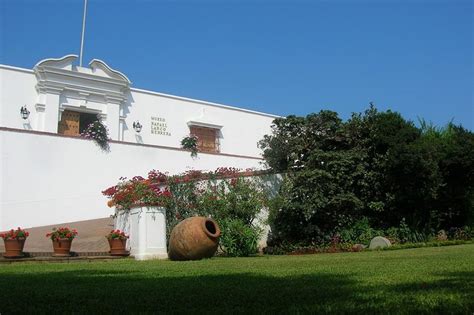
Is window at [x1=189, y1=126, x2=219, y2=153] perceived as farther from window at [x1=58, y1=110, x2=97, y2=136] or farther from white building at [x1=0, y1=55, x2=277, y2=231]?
window at [x1=58, y1=110, x2=97, y2=136]

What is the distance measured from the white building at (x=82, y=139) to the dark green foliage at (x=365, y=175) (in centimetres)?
772

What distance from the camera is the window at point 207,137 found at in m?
26.8

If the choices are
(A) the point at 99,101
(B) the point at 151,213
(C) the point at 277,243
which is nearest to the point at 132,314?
(B) the point at 151,213

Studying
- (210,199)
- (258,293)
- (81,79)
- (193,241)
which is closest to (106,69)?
(81,79)

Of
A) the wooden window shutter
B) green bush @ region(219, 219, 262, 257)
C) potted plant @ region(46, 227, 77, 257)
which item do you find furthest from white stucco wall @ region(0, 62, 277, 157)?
green bush @ region(219, 219, 262, 257)

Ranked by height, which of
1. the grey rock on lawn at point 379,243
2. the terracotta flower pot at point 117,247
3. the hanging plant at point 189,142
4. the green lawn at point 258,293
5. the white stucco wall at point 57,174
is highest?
the hanging plant at point 189,142

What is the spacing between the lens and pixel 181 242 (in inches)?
433

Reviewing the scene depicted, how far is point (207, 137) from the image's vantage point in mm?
27453

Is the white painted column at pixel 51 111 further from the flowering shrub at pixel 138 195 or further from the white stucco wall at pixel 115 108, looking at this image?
the flowering shrub at pixel 138 195

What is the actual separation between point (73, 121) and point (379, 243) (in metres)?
15.3

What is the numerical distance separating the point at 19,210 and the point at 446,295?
56.2 ft

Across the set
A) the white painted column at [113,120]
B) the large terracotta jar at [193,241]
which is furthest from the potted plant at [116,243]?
the white painted column at [113,120]

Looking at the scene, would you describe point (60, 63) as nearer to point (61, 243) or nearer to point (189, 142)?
point (189, 142)

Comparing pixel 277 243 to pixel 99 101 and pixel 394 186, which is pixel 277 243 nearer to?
pixel 394 186
